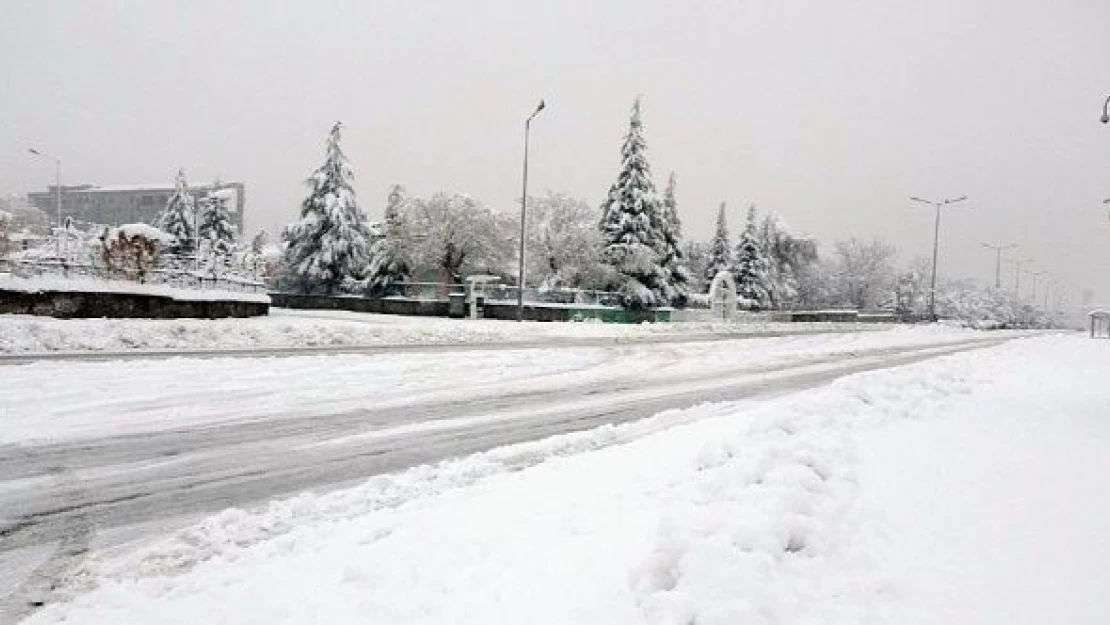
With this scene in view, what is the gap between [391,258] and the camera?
49969 millimetres

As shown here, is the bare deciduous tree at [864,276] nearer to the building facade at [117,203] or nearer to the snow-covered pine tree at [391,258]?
the snow-covered pine tree at [391,258]

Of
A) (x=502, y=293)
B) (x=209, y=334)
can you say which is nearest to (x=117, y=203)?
(x=502, y=293)

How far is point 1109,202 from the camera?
2216 cm

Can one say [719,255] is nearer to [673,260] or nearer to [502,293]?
[673,260]

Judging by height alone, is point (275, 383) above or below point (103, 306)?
below

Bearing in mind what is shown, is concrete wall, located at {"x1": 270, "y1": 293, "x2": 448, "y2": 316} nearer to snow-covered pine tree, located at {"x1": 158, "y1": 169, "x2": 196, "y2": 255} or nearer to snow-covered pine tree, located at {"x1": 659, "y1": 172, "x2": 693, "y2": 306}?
snow-covered pine tree, located at {"x1": 659, "y1": 172, "x2": 693, "y2": 306}

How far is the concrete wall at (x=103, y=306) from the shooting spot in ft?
71.9

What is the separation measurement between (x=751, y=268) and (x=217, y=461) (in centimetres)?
6627

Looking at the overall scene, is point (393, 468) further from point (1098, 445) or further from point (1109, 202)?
point (1109, 202)

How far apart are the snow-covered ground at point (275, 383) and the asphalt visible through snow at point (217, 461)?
76 centimetres

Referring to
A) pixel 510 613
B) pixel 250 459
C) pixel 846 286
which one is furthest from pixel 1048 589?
pixel 846 286

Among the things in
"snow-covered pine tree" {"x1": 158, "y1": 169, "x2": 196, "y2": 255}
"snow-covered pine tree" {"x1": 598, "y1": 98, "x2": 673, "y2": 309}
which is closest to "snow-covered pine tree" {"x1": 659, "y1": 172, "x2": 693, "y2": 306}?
"snow-covered pine tree" {"x1": 598, "y1": 98, "x2": 673, "y2": 309}

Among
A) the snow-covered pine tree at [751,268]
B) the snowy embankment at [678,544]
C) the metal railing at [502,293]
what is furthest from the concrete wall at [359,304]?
the snow-covered pine tree at [751,268]

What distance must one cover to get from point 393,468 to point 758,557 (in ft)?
14.4
